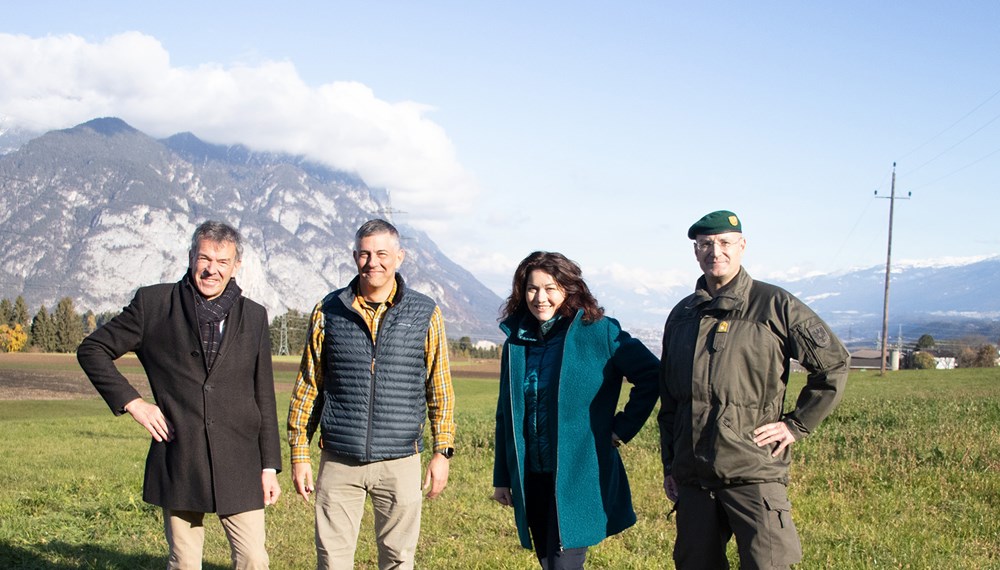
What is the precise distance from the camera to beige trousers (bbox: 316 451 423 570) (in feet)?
16.3

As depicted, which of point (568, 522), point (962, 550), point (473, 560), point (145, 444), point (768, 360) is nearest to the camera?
point (768, 360)

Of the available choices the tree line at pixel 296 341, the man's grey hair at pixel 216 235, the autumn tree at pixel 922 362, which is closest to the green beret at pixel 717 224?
the man's grey hair at pixel 216 235

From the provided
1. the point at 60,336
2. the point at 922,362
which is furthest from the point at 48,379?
the point at 922,362

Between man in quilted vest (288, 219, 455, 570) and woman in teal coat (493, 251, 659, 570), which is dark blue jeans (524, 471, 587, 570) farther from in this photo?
man in quilted vest (288, 219, 455, 570)

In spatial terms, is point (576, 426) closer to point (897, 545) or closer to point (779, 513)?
point (779, 513)

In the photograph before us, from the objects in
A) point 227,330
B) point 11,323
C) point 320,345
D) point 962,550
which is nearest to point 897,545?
point 962,550

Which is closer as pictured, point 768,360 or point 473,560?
point 768,360

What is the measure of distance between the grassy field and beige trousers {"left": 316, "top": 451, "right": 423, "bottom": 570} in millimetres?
2074

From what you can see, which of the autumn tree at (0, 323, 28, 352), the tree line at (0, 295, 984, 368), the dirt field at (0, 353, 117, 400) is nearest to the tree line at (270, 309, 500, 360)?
the tree line at (0, 295, 984, 368)

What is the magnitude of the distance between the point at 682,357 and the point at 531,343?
918 mm

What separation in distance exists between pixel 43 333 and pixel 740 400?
11586 cm

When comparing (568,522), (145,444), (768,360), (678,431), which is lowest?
(145,444)

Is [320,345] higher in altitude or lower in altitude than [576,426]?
higher

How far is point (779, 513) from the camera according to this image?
Result: 14.1 ft
